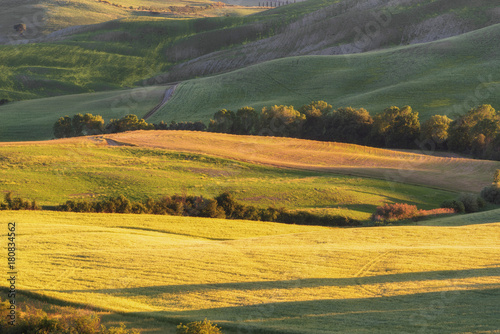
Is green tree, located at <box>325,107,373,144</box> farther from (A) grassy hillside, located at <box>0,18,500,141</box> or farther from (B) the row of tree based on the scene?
(B) the row of tree

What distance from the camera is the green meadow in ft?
138

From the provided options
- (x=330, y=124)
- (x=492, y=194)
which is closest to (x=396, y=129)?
(x=330, y=124)

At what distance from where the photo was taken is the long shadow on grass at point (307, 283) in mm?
19297

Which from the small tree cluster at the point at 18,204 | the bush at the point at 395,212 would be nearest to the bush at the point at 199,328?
the small tree cluster at the point at 18,204

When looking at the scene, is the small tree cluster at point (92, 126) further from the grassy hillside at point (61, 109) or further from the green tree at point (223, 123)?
the green tree at point (223, 123)

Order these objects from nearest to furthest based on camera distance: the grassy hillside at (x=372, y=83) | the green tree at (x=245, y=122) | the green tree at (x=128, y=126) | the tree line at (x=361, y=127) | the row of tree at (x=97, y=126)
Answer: the tree line at (x=361, y=127), the green tree at (x=128, y=126), the row of tree at (x=97, y=126), the green tree at (x=245, y=122), the grassy hillside at (x=372, y=83)

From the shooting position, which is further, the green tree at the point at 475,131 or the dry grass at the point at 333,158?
the green tree at the point at 475,131

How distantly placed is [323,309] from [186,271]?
6437 millimetres

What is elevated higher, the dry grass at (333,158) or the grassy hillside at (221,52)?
the grassy hillside at (221,52)

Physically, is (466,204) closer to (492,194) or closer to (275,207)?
(492,194)

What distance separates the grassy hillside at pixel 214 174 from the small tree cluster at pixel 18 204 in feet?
4.59

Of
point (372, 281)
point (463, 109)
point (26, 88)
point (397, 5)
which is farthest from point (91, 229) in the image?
point (397, 5)

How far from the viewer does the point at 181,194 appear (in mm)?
42062

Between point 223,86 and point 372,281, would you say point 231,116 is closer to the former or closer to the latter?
point 223,86
